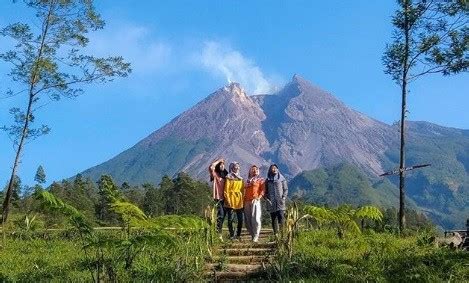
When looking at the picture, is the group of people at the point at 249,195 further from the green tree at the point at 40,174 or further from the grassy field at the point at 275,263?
the green tree at the point at 40,174

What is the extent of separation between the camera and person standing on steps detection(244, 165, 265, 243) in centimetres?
1622

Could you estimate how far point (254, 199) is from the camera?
1634cm

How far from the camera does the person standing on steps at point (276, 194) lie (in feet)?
52.6

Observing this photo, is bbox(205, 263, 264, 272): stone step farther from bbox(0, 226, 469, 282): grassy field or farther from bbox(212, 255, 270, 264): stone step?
bbox(212, 255, 270, 264): stone step

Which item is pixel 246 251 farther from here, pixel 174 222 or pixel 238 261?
pixel 174 222

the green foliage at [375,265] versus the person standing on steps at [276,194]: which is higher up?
the person standing on steps at [276,194]

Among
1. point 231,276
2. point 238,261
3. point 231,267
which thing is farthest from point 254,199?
point 231,276

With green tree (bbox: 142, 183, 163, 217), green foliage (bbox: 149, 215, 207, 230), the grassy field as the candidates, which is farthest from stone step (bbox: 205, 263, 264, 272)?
green tree (bbox: 142, 183, 163, 217)

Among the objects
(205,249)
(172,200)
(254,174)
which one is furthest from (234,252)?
(172,200)

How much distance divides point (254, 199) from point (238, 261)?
13.7 ft

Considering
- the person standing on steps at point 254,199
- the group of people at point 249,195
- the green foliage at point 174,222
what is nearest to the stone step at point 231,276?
the green foliage at point 174,222

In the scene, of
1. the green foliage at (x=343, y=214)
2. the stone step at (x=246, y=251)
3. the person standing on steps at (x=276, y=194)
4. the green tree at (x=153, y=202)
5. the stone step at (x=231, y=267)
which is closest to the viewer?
the stone step at (x=231, y=267)

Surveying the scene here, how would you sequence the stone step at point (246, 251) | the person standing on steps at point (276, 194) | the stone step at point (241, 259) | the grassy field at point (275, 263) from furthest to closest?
the person standing on steps at point (276, 194) → the stone step at point (246, 251) → the stone step at point (241, 259) → the grassy field at point (275, 263)

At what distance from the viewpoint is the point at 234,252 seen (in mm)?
13188
